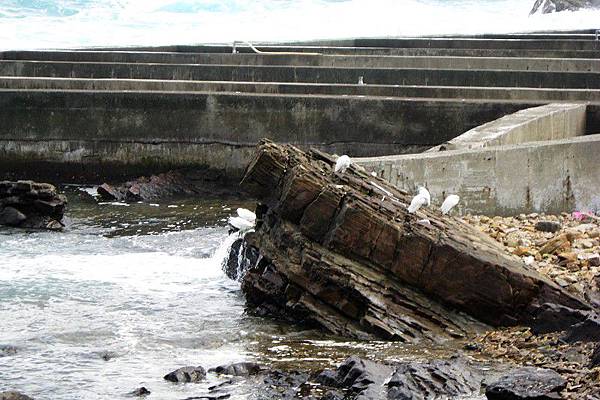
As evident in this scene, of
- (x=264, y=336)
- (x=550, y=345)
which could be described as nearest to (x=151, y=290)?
(x=264, y=336)

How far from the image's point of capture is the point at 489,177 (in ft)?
42.9

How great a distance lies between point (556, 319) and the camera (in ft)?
32.6

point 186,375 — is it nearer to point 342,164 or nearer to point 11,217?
point 342,164

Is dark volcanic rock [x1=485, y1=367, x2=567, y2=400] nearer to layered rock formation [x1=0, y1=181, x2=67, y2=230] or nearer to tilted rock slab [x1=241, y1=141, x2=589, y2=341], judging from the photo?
tilted rock slab [x1=241, y1=141, x2=589, y2=341]

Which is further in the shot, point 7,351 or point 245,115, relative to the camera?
point 245,115

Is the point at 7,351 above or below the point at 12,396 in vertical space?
below

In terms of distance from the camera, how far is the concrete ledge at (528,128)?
1423cm

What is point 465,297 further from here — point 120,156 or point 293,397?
point 120,156

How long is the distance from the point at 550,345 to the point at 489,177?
3.68 meters

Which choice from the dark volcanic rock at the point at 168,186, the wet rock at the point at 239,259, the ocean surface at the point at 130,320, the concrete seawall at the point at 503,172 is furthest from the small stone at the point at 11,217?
the concrete seawall at the point at 503,172

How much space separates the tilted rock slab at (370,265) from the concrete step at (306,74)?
9.00 m

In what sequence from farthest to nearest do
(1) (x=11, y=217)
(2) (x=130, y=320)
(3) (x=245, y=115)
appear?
(3) (x=245, y=115), (1) (x=11, y=217), (2) (x=130, y=320)

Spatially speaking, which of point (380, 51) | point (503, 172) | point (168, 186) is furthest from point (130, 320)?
point (380, 51)

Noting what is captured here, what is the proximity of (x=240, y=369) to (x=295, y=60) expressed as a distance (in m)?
14.3
